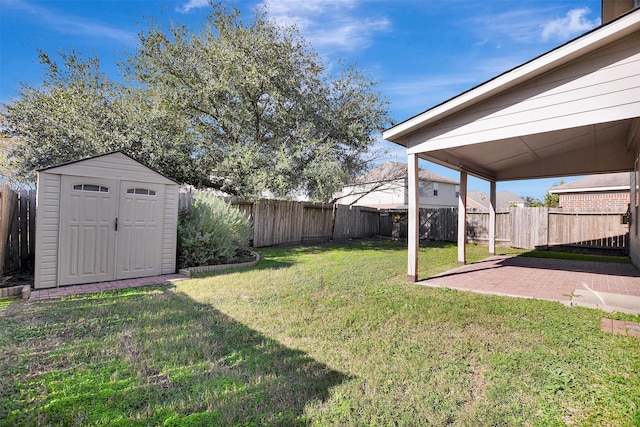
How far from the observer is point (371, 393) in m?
2.19

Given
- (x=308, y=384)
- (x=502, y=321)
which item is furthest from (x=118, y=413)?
(x=502, y=321)

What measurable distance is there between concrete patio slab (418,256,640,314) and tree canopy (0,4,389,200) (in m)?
5.70

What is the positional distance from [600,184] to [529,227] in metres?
5.45

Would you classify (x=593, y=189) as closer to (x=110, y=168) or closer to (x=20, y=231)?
(x=110, y=168)

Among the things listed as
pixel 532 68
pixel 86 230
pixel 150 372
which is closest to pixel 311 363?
pixel 150 372

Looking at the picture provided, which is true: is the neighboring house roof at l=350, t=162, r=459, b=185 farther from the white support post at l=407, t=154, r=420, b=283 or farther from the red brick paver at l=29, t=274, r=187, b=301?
the red brick paver at l=29, t=274, r=187, b=301

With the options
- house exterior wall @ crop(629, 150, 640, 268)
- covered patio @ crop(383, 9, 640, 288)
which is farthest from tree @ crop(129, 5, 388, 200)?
house exterior wall @ crop(629, 150, 640, 268)

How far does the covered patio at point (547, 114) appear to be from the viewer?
379cm

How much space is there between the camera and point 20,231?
6.04m

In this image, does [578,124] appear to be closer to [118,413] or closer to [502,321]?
[502,321]

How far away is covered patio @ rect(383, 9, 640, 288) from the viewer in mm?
3791

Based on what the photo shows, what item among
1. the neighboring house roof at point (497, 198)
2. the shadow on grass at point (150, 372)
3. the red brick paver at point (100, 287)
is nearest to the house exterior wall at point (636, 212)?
the shadow on grass at point (150, 372)

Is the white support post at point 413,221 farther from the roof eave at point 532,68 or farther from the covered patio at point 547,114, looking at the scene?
the roof eave at point 532,68

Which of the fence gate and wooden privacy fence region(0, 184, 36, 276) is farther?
the fence gate
